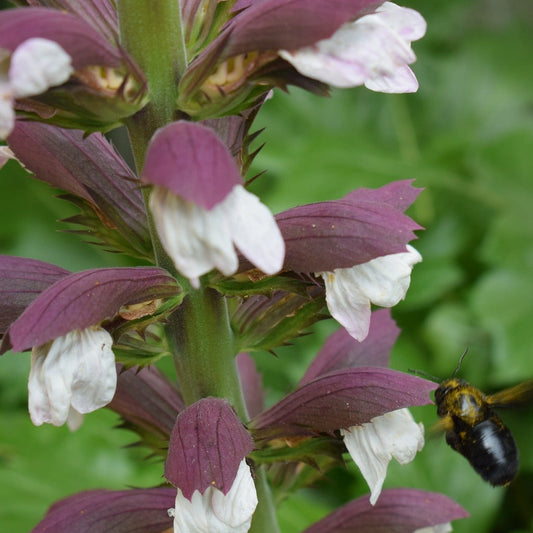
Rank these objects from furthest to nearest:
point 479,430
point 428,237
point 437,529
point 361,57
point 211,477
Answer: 1. point 428,237
2. point 479,430
3. point 437,529
4. point 211,477
5. point 361,57

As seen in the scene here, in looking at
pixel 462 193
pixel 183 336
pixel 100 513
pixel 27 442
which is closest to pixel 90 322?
pixel 183 336

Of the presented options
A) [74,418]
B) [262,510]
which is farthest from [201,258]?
[262,510]

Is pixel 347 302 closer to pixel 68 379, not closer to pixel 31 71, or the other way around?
pixel 68 379

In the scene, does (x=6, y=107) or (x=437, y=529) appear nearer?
(x=6, y=107)

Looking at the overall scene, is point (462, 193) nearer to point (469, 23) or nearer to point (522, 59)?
point (522, 59)

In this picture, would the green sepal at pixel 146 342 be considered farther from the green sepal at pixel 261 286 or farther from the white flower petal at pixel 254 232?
the white flower petal at pixel 254 232

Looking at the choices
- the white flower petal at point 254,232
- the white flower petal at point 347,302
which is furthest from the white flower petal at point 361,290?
the white flower petal at point 254,232

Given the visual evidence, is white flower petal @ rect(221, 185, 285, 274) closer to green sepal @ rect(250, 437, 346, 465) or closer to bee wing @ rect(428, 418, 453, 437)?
green sepal @ rect(250, 437, 346, 465)
